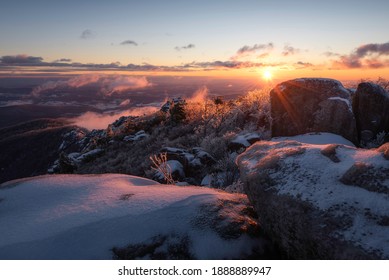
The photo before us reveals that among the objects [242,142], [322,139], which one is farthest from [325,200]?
[242,142]

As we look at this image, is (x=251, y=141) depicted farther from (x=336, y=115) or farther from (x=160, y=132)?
(x=160, y=132)

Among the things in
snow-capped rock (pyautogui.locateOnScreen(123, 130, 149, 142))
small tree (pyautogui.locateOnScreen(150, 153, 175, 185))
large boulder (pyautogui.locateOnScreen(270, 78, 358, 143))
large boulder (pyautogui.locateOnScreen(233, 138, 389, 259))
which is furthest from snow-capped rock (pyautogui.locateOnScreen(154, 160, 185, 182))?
snow-capped rock (pyautogui.locateOnScreen(123, 130, 149, 142))

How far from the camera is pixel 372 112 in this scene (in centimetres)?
758

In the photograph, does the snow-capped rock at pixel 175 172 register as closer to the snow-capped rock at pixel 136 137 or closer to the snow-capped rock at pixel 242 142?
the snow-capped rock at pixel 242 142

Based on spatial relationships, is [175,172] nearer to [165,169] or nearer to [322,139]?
[165,169]

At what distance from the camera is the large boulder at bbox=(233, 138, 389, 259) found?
2.51 meters

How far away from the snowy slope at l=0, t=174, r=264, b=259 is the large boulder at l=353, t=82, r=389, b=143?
509cm

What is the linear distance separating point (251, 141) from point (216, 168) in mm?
1603

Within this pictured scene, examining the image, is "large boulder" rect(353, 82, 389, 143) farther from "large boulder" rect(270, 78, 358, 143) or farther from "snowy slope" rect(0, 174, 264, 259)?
"snowy slope" rect(0, 174, 264, 259)

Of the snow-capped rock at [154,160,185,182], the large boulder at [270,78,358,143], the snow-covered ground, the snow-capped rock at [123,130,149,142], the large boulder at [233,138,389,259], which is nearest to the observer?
the large boulder at [233,138,389,259]

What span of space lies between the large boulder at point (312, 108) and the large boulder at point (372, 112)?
0.41 m

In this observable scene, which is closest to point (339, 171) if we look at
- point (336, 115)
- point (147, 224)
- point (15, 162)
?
point (147, 224)

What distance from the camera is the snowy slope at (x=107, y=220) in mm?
2943
